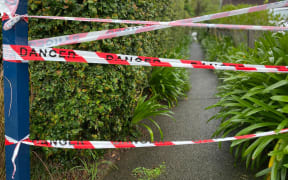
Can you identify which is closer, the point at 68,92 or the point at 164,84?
the point at 68,92

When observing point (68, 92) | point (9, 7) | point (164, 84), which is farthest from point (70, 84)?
point (164, 84)

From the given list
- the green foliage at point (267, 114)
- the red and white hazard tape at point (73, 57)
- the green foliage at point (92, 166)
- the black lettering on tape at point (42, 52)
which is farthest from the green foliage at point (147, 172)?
the black lettering on tape at point (42, 52)

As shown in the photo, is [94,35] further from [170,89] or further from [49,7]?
[170,89]

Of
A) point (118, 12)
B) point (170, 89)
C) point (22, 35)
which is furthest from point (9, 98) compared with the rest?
point (170, 89)

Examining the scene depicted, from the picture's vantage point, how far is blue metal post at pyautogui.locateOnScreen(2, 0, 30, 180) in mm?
1721

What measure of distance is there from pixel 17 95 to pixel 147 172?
174 centimetres

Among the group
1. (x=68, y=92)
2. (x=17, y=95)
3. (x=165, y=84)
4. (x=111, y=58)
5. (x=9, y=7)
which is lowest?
(x=165, y=84)

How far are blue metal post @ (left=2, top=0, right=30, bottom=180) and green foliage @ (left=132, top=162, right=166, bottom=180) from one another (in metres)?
1.34

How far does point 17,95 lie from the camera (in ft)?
5.73

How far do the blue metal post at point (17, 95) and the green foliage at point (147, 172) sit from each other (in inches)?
52.9

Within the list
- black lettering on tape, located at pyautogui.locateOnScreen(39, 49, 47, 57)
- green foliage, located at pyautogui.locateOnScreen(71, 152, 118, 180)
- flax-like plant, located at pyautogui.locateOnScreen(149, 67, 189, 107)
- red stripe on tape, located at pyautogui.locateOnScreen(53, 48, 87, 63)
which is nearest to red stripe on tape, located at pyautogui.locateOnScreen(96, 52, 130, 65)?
red stripe on tape, located at pyautogui.locateOnScreen(53, 48, 87, 63)

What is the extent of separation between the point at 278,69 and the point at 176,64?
1.06m

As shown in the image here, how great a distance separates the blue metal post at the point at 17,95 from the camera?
5.65 feet

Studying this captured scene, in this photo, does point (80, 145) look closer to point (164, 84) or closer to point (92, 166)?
point (92, 166)
